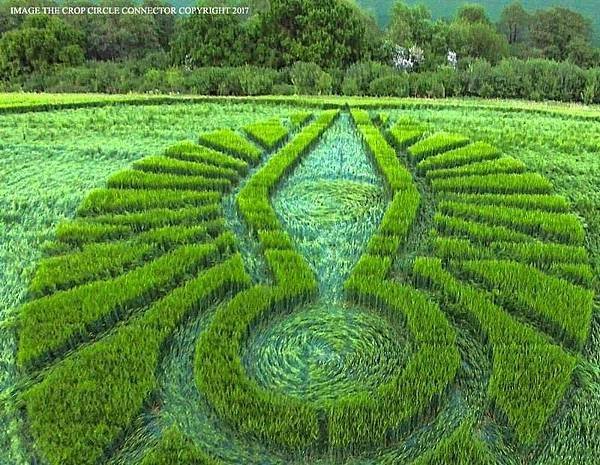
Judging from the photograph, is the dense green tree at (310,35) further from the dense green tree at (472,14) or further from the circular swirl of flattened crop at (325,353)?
the circular swirl of flattened crop at (325,353)

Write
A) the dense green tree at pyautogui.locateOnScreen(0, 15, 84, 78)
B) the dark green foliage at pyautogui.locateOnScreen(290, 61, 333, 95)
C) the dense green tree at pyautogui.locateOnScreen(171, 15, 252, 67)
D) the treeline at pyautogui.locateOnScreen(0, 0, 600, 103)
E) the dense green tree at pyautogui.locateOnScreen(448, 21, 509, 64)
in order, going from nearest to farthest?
the dark green foliage at pyautogui.locateOnScreen(290, 61, 333, 95) → the treeline at pyautogui.locateOnScreen(0, 0, 600, 103) → the dense green tree at pyautogui.locateOnScreen(171, 15, 252, 67) → the dense green tree at pyautogui.locateOnScreen(0, 15, 84, 78) → the dense green tree at pyautogui.locateOnScreen(448, 21, 509, 64)

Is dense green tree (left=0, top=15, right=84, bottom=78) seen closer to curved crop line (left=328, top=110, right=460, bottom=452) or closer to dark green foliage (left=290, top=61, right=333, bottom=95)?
dark green foliage (left=290, top=61, right=333, bottom=95)

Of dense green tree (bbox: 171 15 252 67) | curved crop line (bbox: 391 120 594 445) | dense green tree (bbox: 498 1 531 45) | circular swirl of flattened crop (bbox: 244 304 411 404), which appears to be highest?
dense green tree (bbox: 498 1 531 45)

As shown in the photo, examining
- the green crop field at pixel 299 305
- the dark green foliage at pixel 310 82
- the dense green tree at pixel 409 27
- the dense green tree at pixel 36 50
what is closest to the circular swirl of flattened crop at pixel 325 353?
the green crop field at pixel 299 305

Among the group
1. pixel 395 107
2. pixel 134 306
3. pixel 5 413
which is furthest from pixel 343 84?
pixel 5 413

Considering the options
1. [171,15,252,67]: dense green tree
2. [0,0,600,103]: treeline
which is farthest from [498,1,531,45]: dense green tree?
[171,15,252,67]: dense green tree

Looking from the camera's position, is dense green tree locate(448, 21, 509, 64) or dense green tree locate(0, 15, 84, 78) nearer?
dense green tree locate(0, 15, 84, 78)

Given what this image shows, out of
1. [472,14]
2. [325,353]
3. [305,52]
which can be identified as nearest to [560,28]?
[472,14]
